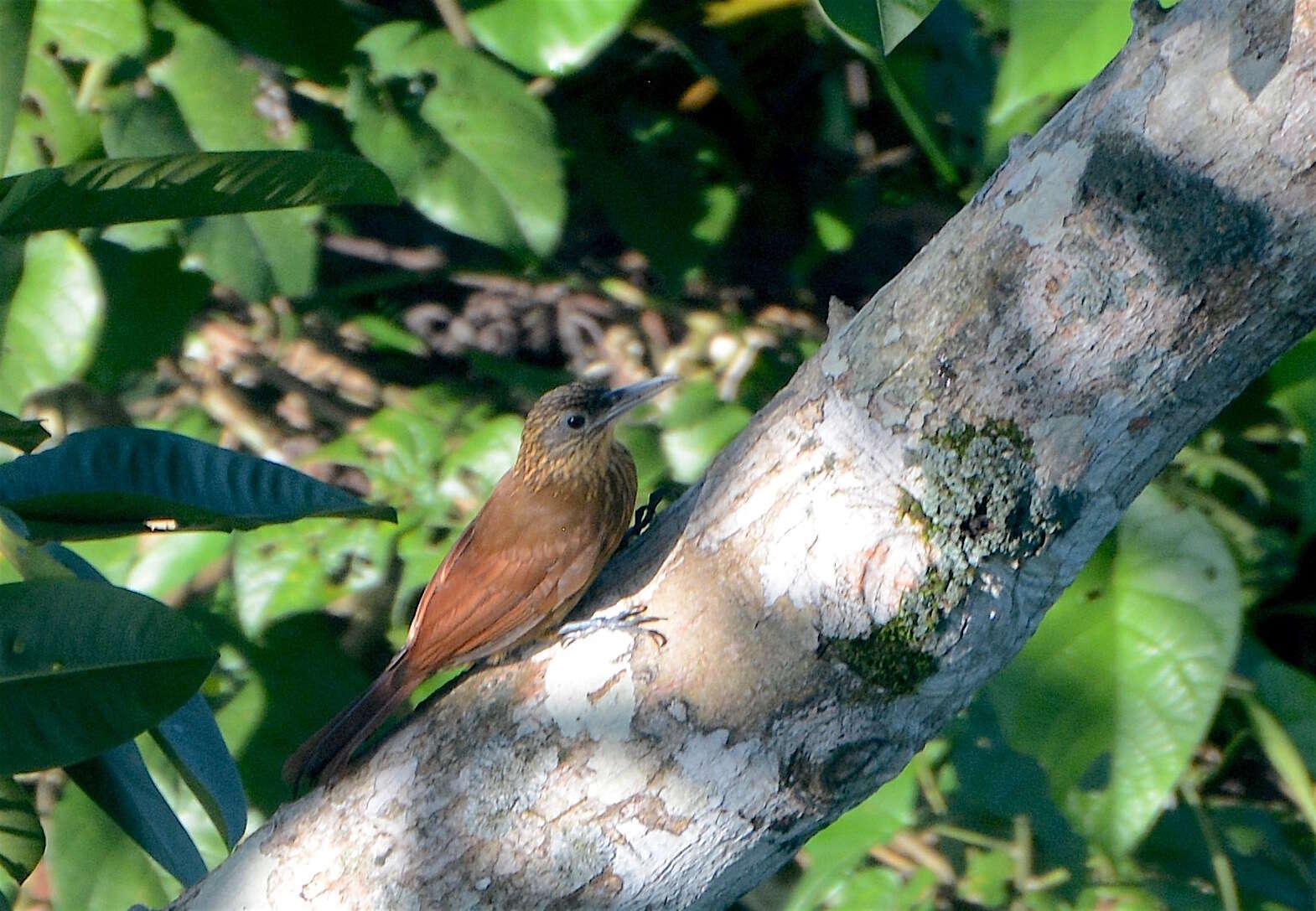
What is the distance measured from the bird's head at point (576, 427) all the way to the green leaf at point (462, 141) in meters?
0.35

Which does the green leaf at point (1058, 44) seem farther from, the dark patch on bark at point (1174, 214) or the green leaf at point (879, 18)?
the dark patch on bark at point (1174, 214)

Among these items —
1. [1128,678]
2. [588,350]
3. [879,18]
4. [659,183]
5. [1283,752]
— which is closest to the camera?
[879,18]

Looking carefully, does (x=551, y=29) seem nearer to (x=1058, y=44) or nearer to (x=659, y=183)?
(x=659, y=183)

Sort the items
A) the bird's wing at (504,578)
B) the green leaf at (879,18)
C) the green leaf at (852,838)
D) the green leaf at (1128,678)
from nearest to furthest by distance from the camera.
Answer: the green leaf at (879,18)
the bird's wing at (504,578)
the green leaf at (1128,678)
the green leaf at (852,838)

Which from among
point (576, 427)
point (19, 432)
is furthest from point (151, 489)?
point (576, 427)

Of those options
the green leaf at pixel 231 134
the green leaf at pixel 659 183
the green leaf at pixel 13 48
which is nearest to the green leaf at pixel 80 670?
the green leaf at pixel 13 48

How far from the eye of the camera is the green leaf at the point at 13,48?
7.72 ft

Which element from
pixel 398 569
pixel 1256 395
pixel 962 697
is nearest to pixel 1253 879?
pixel 1256 395

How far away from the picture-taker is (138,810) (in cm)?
191

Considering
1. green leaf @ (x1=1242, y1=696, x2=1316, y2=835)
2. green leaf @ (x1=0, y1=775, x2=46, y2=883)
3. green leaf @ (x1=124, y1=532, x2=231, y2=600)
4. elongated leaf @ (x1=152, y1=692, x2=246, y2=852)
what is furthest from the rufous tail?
green leaf @ (x1=1242, y1=696, x2=1316, y2=835)

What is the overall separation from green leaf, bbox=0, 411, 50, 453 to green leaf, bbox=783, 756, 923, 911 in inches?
71.4

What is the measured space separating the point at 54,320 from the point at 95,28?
589 millimetres

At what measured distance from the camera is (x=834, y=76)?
138 inches

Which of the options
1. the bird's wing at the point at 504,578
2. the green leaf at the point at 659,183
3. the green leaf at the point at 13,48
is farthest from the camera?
the green leaf at the point at 659,183
